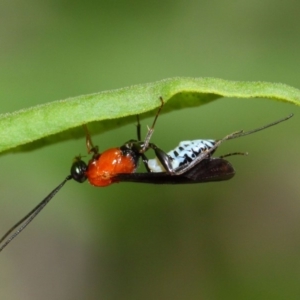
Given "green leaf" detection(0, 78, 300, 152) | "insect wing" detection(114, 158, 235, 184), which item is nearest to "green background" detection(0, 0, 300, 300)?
"insect wing" detection(114, 158, 235, 184)

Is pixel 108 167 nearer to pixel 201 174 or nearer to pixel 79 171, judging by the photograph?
pixel 79 171

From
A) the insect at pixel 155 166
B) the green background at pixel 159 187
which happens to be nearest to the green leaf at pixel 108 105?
the insect at pixel 155 166

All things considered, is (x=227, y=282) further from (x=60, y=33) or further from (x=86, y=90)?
(x=60, y=33)

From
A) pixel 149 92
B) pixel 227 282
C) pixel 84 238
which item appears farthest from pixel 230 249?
pixel 149 92

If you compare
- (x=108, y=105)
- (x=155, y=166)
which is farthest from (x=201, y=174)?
(x=108, y=105)

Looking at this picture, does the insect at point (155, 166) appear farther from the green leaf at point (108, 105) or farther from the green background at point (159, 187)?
the green background at point (159, 187)

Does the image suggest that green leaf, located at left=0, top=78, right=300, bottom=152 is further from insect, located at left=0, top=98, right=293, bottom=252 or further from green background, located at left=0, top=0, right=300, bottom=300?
green background, located at left=0, top=0, right=300, bottom=300
